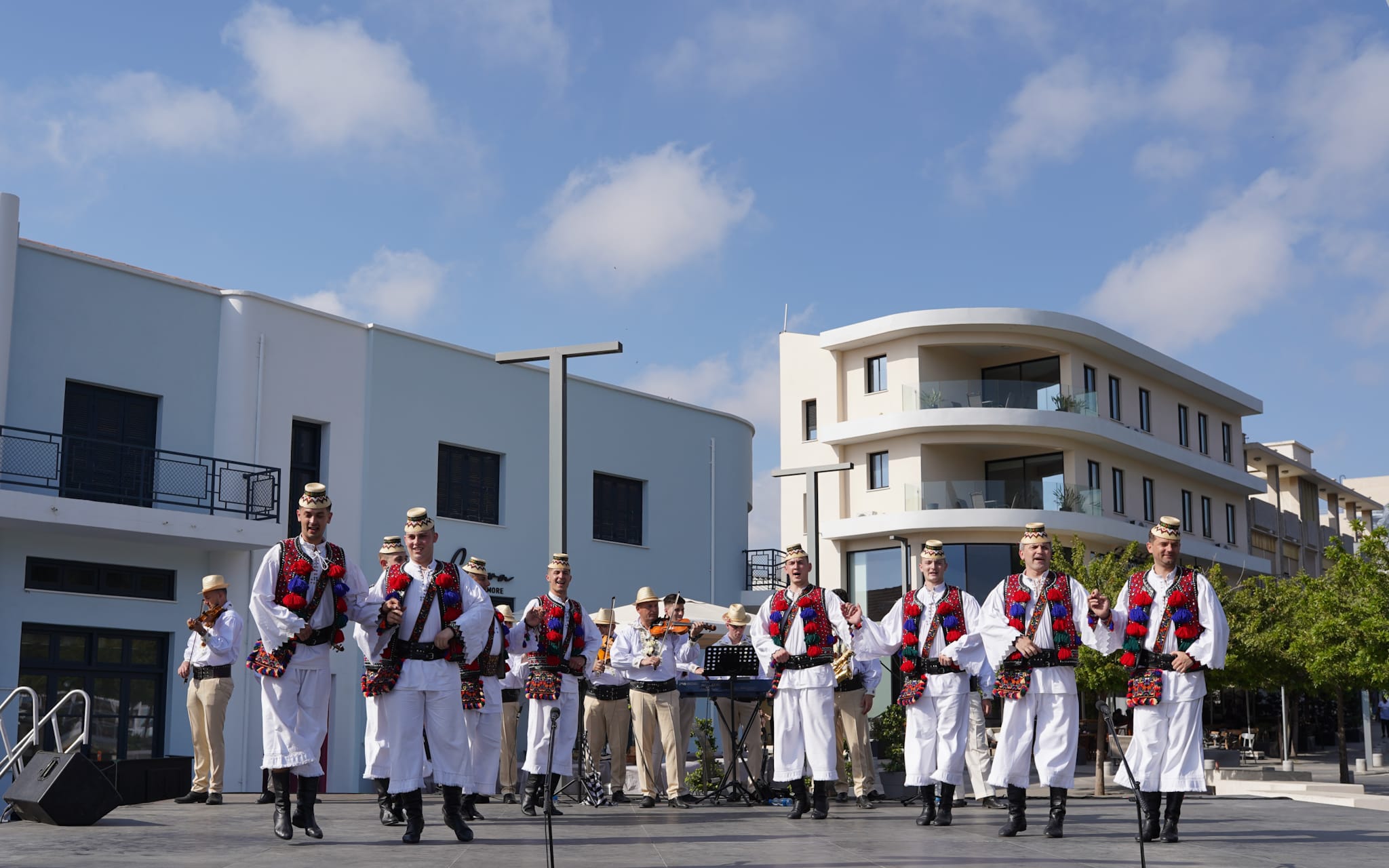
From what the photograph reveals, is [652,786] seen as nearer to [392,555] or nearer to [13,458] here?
[392,555]

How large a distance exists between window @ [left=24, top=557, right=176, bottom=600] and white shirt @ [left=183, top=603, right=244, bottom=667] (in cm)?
1040

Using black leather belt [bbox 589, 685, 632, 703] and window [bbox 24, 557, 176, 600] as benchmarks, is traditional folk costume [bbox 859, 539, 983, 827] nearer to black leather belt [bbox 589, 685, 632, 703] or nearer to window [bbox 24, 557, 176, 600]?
black leather belt [bbox 589, 685, 632, 703]

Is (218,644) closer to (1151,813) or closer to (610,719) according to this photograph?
(610,719)

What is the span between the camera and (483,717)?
37.6 feet

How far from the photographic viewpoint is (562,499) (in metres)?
13.9

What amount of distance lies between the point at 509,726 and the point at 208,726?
323 centimetres

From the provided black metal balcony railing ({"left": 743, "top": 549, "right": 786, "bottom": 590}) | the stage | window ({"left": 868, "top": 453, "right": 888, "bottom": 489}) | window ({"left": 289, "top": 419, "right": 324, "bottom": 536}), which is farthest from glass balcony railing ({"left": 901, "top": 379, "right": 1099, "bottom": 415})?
the stage

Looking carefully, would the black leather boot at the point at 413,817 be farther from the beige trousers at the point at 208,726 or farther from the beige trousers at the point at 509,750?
the beige trousers at the point at 509,750

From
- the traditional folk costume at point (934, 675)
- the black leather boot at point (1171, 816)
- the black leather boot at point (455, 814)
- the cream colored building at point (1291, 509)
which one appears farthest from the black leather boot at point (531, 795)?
the cream colored building at point (1291, 509)

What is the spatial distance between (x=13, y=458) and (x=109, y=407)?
7.06ft

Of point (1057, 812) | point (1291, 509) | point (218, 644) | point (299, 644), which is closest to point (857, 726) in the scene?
point (1057, 812)

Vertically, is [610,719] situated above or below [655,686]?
below

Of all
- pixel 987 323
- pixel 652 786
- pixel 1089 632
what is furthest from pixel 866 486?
pixel 1089 632

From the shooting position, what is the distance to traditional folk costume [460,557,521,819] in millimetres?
Result: 11289
